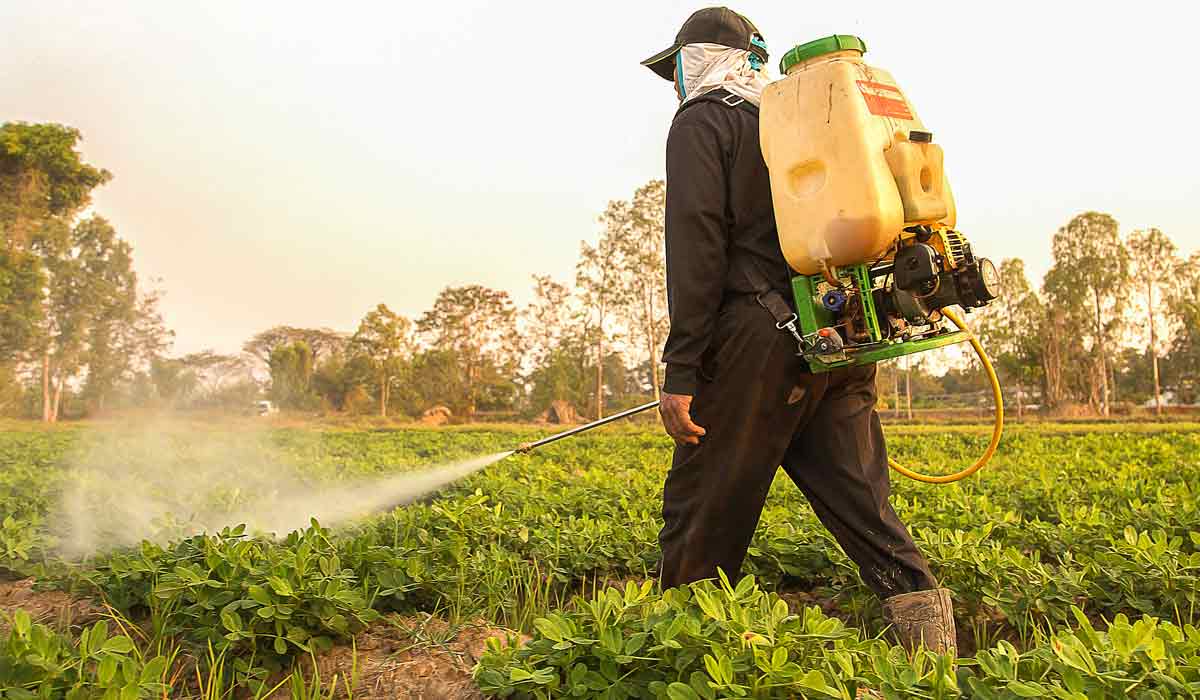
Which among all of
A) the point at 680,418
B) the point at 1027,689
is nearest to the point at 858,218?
the point at 680,418

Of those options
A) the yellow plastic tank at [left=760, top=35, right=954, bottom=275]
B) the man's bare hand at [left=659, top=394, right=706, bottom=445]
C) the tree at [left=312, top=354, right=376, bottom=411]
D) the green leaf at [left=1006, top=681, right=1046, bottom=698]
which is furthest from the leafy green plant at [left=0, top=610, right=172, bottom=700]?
the tree at [left=312, top=354, right=376, bottom=411]

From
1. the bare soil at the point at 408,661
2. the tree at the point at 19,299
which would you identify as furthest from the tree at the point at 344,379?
the bare soil at the point at 408,661

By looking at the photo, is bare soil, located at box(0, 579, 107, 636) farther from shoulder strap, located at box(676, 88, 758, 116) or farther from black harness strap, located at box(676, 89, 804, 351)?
shoulder strap, located at box(676, 88, 758, 116)

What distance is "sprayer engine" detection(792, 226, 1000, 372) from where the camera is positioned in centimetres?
240

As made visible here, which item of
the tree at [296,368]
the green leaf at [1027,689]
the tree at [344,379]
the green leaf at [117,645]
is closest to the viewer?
the green leaf at [1027,689]

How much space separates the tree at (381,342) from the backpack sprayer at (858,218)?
3212 cm

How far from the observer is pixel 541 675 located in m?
1.81

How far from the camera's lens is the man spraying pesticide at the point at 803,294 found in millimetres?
2340

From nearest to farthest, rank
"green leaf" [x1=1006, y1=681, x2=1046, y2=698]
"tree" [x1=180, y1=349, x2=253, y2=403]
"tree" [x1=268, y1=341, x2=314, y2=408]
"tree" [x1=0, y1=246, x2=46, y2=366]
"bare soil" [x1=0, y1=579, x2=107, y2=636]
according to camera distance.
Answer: "green leaf" [x1=1006, y1=681, x2=1046, y2=698] → "bare soil" [x1=0, y1=579, x2=107, y2=636] → "tree" [x1=180, y1=349, x2=253, y2=403] → "tree" [x1=0, y1=246, x2=46, y2=366] → "tree" [x1=268, y1=341, x2=314, y2=408]

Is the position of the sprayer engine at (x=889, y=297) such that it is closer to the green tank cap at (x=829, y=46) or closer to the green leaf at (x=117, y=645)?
the green tank cap at (x=829, y=46)

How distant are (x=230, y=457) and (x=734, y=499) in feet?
20.9

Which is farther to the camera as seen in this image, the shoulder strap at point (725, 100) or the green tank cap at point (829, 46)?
the shoulder strap at point (725, 100)

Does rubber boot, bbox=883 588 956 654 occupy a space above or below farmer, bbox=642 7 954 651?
below

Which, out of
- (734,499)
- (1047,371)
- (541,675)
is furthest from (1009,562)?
(1047,371)
